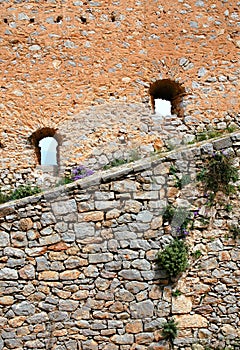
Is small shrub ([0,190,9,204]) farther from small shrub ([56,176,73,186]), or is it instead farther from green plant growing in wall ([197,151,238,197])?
green plant growing in wall ([197,151,238,197])

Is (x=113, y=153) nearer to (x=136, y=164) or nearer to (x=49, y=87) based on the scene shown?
(x=49, y=87)

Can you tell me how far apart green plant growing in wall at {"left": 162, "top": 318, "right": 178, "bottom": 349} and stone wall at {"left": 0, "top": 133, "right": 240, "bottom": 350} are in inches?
3.0

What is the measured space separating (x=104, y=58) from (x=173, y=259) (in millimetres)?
4734

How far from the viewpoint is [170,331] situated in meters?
5.12

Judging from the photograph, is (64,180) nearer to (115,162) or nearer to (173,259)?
(115,162)

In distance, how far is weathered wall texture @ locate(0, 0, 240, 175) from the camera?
8211 mm

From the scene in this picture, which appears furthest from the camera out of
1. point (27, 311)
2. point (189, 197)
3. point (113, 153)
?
point (113, 153)

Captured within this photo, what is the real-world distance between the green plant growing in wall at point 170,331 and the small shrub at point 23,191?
345 cm

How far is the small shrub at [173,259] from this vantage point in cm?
523

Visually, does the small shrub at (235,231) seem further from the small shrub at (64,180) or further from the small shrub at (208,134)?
the small shrub at (64,180)

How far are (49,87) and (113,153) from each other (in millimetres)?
1756

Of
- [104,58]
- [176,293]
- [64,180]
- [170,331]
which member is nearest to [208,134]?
[104,58]

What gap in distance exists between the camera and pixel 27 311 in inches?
201

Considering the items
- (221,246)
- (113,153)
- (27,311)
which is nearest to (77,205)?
(27,311)
